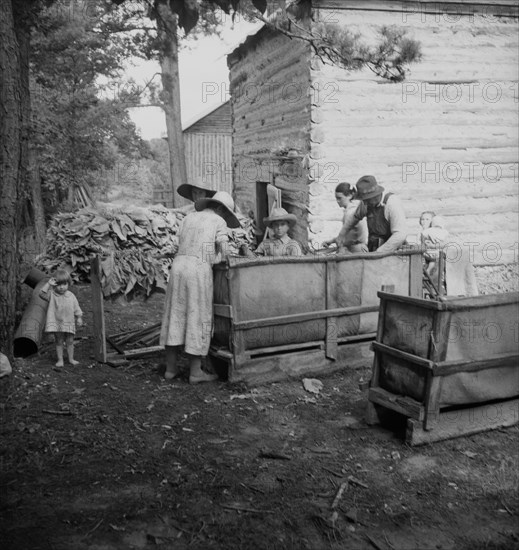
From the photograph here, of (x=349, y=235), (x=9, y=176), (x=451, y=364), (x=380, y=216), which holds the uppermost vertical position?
(x=9, y=176)

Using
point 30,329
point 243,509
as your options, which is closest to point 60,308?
point 30,329

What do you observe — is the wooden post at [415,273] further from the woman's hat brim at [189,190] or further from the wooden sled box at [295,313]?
the woman's hat brim at [189,190]

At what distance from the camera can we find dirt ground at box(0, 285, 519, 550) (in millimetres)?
3490

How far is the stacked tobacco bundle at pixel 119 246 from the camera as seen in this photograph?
11656 mm

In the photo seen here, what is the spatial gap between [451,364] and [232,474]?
190 cm

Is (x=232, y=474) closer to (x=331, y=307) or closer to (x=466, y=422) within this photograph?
(x=466, y=422)

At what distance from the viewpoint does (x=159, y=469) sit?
14.3 ft

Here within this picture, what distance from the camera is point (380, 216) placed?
24.2 feet

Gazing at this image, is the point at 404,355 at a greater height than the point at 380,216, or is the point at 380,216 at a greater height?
the point at 380,216

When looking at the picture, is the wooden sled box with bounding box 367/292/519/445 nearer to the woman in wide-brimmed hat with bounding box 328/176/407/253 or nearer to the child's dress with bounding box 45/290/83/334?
the woman in wide-brimmed hat with bounding box 328/176/407/253

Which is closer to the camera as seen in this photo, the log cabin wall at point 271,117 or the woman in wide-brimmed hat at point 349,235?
the woman in wide-brimmed hat at point 349,235

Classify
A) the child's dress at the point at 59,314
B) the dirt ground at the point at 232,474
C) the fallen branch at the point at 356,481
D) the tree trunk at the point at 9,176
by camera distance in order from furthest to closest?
the child's dress at the point at 59,314 < the tree trunk at the point at 9,176 < the fallen branch at the point at 356,481 < the dirt ground at the point at 232,474

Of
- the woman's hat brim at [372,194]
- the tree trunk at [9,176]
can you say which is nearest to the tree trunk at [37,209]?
the tree trunk at [9,176]

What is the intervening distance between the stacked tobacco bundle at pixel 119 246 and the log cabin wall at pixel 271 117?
193 centimetres
